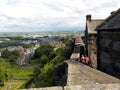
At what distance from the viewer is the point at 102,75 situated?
807cm

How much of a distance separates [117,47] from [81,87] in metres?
7.43

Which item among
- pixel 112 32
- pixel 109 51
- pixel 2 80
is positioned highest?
pixel 112 32

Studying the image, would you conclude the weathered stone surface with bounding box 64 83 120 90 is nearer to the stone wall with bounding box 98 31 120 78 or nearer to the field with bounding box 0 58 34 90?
the stone wall with bounding box 98 31 120 78

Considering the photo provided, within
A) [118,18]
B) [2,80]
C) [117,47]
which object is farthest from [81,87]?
[2,80]

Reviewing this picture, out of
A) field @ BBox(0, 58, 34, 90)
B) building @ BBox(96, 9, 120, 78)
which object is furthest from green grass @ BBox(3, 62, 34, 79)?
building @ BBox(96, 9, 120, 78)

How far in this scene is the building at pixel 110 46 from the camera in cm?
1345

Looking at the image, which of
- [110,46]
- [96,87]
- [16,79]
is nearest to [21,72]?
[16,79]

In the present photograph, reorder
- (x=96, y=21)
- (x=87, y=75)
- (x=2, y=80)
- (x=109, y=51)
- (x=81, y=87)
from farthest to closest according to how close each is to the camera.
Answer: (x=2, y=80)
(x=96, y=21)
(x=109, y=51)
(x=87, y=75)
(x=81, y=87)

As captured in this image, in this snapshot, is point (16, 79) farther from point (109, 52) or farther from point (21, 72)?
point (109, 52)

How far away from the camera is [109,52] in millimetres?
14391

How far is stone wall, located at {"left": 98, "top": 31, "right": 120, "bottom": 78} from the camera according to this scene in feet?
44.0

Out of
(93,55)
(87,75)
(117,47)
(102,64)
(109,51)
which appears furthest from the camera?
(93,55)

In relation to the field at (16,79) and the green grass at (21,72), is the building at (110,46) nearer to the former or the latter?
the field at (16,79)

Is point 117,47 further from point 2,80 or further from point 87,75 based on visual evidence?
point 2,80
